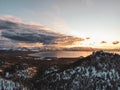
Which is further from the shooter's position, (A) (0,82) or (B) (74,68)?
(B) (74,68)

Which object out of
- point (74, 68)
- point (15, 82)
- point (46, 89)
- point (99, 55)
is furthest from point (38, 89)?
point (99, 55)

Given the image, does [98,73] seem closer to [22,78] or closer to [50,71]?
[50,71]

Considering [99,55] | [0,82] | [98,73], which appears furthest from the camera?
[99,55]

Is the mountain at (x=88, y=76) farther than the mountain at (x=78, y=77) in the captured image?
Yes

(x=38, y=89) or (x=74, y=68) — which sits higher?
(x=74, y=68)

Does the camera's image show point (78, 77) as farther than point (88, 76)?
No

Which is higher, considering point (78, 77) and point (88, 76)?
point (88, 76)

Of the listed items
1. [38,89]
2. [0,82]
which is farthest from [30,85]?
[0,82]

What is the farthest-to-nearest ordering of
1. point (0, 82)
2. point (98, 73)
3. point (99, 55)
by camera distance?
1. point (99, 55)
2. point (98, 73)
3. point (0, 82)

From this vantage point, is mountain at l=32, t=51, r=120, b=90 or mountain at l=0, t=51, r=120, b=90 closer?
mountain at l=0, t=51, r=120, b=90

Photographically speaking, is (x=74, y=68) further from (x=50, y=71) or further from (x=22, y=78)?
(x=22, y=78)
